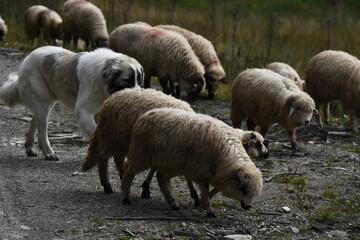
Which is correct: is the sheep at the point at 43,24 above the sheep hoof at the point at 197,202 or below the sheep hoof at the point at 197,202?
below

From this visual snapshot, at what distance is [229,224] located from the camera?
9188 mm

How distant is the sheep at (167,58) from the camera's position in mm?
17644

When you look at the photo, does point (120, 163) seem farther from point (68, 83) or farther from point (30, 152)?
point (30, 152)

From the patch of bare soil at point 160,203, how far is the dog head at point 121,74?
1.27 m

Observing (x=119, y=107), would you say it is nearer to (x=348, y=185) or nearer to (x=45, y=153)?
(x=45, y=153)

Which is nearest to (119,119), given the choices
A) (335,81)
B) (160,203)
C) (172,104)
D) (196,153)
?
(172,104)

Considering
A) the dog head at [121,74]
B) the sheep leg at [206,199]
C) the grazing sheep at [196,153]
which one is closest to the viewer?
the grazing sheep at [196,153]

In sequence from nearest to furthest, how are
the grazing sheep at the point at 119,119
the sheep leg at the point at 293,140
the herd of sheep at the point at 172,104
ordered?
the herd of sheep at the point at 172,104, the grazing sheep at the point at 119,119, the sheep leg at the point at 293,140

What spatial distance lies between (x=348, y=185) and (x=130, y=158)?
3769 millimetres

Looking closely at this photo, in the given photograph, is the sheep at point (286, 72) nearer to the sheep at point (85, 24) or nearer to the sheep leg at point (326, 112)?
the sheep leg at point (326, 112)

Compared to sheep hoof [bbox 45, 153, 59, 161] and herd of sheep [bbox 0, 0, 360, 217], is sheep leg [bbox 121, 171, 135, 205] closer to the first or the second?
herd of sheep [bbox 0, 0, 360, 217]

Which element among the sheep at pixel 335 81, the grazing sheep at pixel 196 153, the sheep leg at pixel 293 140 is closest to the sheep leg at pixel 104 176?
the grazing sheep at pixel 196 153

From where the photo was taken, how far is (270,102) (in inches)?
555

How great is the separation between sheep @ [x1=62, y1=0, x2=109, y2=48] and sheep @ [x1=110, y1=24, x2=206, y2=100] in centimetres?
383
